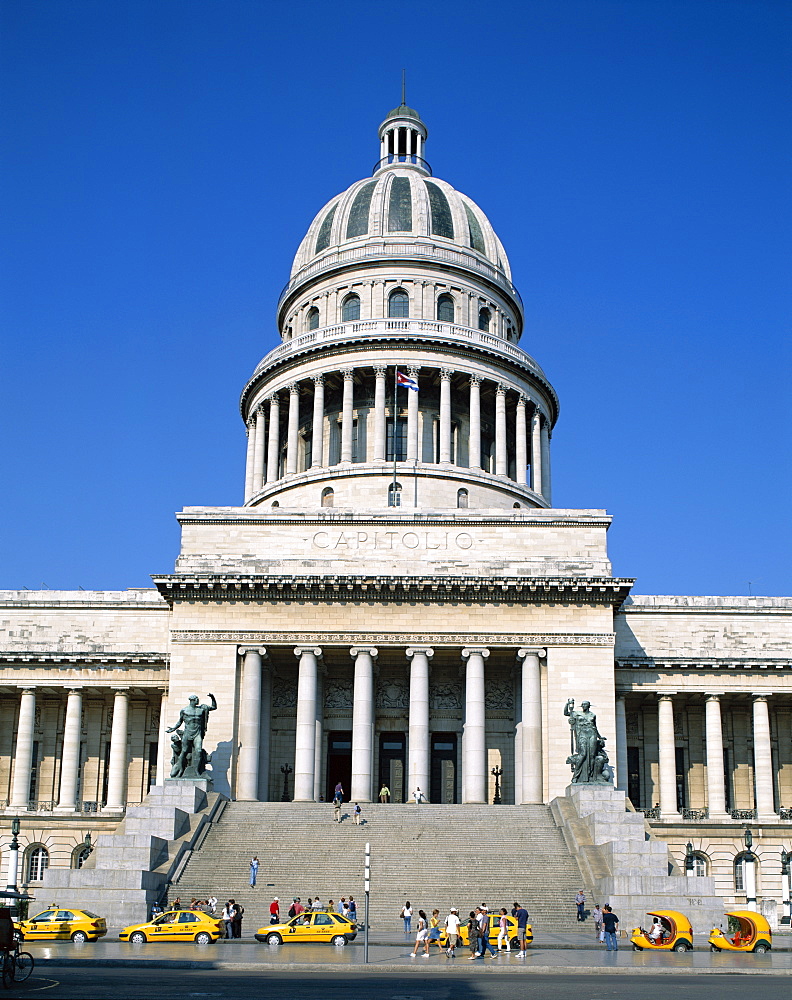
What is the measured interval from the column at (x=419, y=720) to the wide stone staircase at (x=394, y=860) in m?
4.21

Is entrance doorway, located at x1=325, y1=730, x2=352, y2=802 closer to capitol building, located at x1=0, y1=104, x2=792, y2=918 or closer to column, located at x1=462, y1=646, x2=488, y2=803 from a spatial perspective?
capitol building, located at x1=0, y1=104, x2=792, y2=918

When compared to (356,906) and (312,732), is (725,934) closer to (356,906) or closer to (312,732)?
(356,906)

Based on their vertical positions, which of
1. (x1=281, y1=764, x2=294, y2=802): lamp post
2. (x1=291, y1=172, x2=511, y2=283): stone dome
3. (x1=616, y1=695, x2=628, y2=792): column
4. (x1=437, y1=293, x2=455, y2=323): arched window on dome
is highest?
(x1=291, y1=172, x2=511, y2=283): stone dome

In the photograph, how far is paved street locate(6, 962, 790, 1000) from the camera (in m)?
23.8

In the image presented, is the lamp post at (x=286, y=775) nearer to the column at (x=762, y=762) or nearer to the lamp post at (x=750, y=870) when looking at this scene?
the lamp post at (x=750, y=870)

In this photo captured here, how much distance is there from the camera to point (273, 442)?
254 feet

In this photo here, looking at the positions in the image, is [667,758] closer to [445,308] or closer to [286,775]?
[286,775]

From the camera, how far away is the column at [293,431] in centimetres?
7544

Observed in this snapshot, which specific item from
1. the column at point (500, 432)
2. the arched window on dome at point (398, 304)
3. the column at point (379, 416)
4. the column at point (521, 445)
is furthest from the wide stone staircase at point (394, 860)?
the arched window on dome at point (398, 304)

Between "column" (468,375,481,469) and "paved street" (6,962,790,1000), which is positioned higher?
"column" (468,375,481,469)

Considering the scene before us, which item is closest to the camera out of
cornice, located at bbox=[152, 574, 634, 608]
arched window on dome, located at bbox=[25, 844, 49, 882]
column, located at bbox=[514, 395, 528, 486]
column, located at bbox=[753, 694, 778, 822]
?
cornice, located at bbox=[152, 574, 634, 608]

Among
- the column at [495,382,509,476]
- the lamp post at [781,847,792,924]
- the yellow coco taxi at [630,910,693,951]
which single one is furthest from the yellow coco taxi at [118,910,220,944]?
the column at [495,382,509,476]

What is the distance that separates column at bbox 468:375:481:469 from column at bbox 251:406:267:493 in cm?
1311

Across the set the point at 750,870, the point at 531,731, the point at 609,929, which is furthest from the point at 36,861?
the point at 609,929
